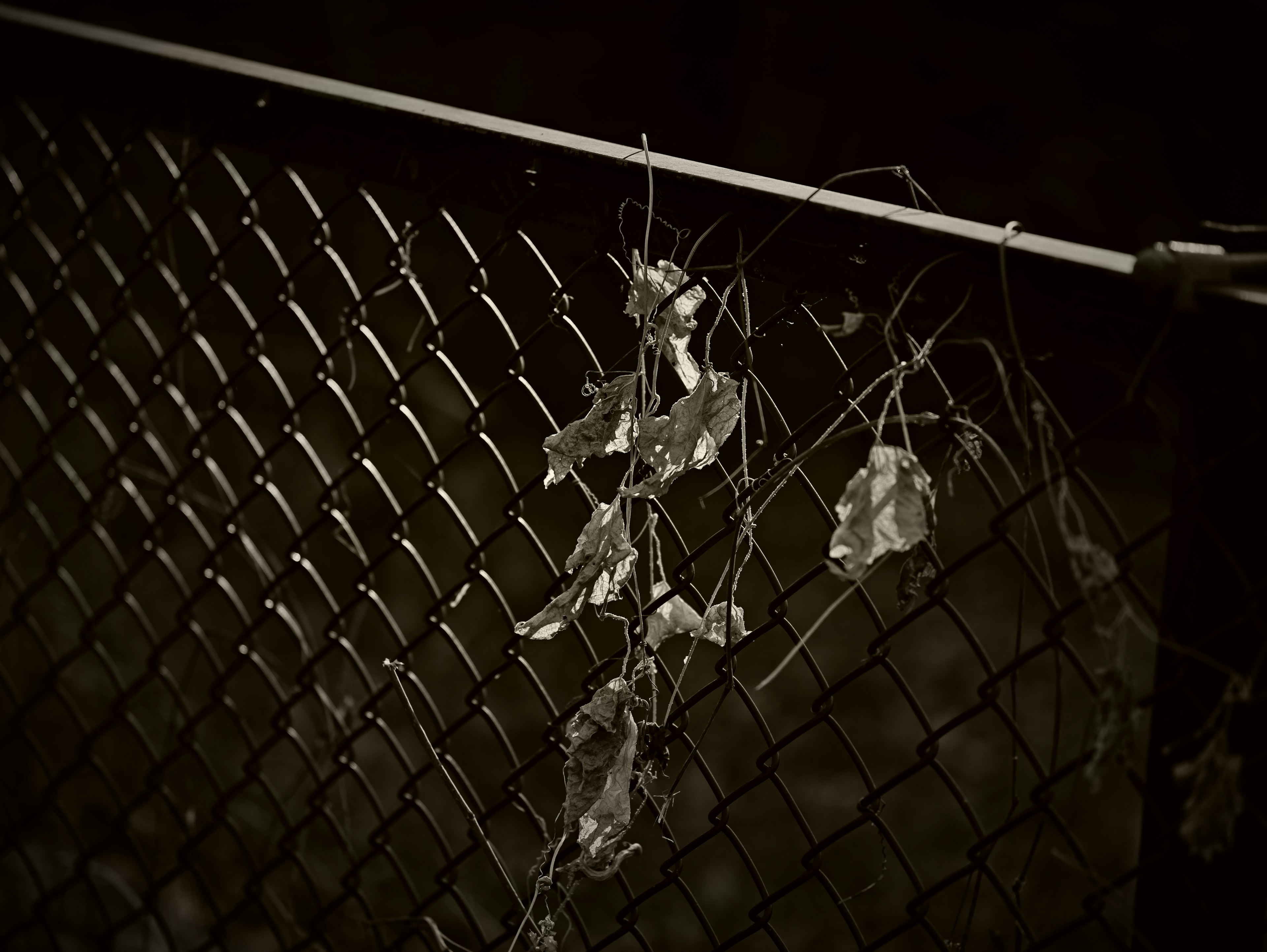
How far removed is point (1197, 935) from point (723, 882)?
81.0 inches

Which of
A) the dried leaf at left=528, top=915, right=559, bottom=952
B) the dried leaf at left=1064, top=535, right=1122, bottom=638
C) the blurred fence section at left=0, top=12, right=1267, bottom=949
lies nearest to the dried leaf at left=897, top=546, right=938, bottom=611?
the blurred fence section at left=0, top=12, right=1267, bottom=949

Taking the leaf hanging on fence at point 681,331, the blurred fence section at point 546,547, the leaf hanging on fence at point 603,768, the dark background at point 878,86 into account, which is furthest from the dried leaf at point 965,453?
the dark background at point 878,86

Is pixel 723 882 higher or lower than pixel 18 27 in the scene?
lower

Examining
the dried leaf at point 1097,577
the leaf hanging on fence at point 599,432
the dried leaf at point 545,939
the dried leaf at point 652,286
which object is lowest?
the dried leaf at point 545,939

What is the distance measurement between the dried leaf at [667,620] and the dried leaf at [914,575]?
197 millimetres

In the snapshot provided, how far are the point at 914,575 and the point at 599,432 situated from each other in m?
0.31

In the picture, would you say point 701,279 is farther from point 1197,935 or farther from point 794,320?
point 1197,935

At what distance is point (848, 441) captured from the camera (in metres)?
2.97

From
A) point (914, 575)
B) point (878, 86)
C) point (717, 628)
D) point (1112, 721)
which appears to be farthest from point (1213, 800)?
point (878, 86)

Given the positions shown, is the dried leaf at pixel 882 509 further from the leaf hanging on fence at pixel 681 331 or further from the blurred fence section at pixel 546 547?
the leaf hanging on fence at pixel 681 331

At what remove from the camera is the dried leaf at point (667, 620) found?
87cm

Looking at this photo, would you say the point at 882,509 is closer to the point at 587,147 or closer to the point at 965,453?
the point at 965,453

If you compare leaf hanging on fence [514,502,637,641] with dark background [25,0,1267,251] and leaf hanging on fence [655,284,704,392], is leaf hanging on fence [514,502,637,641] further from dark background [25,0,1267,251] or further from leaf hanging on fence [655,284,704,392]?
dark background [25,0,1267,251]

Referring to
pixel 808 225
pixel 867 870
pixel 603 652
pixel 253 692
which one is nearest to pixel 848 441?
pixel 603 652
